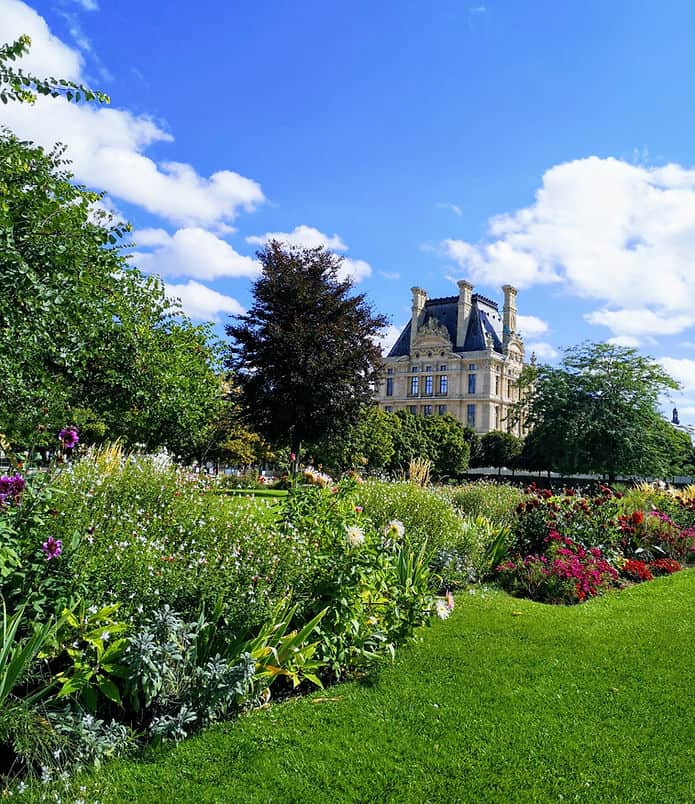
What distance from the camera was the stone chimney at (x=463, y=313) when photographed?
78.1 meters

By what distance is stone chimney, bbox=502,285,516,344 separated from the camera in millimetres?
80562

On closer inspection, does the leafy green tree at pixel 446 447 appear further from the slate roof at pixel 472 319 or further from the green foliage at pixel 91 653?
the green foliage at pixel 91 653

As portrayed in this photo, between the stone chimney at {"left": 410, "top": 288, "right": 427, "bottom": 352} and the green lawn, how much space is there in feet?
259

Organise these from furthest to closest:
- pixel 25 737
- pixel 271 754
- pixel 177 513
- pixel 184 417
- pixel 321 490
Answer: pixel 184 417 < pixel 321 490 < pixel 177 513 < pixel 271 754 < pixel 25 737

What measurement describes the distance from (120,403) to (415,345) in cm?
7191

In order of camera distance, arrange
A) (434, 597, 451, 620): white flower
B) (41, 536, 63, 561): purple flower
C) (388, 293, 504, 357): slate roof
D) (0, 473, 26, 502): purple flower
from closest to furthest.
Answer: (41, 536, 63, 561): purple flower, (0, 473, 26, 502): purple flower, (434, 597, 451, 620): white flower, (388, 293, 504, 357): slate roof

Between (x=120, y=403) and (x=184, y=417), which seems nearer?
(x=120, y=403)

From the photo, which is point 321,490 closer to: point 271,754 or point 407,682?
point 407,682

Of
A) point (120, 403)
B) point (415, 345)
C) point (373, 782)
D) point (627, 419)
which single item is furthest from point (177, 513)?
point (415, 345)

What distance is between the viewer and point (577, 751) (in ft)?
11.5

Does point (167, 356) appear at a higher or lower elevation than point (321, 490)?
higher

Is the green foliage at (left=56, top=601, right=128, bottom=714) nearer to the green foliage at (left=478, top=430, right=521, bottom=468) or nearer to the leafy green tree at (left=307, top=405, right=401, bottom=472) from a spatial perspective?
the leafy green tree at (left=307, top=405, right=401, bottom=472)

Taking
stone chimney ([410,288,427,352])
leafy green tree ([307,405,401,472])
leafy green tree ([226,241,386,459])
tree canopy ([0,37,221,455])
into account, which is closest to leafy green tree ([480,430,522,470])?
leafy green tree ([307,405,401,472])

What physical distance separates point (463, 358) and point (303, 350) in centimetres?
6332
